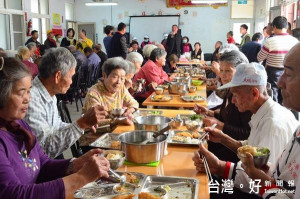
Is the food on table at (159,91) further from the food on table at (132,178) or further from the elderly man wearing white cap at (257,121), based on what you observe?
the food on table at (132,178)

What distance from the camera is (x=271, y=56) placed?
15.9 ft

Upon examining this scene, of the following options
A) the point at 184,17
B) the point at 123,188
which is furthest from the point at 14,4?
the point at 123,188

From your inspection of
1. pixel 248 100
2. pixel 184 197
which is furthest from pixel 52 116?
pixel 248 100

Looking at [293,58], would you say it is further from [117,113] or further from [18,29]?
[18,29]

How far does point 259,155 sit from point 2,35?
8.66 m

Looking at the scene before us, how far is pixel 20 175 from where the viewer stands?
1260 mm

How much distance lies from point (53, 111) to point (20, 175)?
781 mm

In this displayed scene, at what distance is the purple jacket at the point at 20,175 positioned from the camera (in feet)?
3.65

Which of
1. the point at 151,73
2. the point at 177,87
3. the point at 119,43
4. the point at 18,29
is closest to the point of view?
the point at 177,87

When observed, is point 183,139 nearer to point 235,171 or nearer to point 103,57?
point 235,171

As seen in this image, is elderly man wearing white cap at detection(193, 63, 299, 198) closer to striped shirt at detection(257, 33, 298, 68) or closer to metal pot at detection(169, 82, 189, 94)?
metal pot at detection(169, 82, 189, 94)

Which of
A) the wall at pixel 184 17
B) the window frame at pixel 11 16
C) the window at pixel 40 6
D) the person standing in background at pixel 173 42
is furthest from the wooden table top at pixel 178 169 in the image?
the wall at pixel 184 17

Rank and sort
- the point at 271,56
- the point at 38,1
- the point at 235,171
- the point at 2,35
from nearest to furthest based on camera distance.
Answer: the point at 235,171 → the point at 271,56 → the point at 2,35 → the point at 38,1

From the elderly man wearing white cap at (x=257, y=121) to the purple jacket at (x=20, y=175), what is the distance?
719 mm
